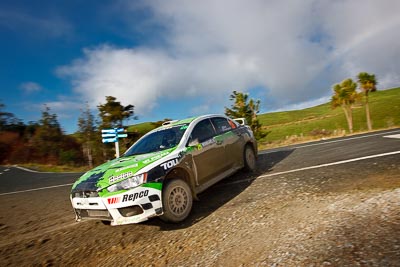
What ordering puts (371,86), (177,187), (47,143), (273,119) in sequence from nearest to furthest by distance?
(177,187), (371,86), (47,143), (273,119)

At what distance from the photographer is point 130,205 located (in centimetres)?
381

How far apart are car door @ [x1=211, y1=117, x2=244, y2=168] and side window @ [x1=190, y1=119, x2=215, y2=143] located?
0.16 m

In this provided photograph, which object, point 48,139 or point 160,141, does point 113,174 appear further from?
point 48,139

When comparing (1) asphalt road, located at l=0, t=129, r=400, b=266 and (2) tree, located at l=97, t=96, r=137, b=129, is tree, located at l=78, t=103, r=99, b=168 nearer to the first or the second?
(2) tree, located at l=97, t=96, r=137, b=129

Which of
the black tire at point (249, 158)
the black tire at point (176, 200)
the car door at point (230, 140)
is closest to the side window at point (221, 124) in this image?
the car door at point (230, 140)

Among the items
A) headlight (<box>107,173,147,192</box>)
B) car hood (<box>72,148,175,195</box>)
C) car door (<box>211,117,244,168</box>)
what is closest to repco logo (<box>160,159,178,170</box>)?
car hood (<box>72,148,175,195</box>)

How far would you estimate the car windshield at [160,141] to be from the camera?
16.4 ft

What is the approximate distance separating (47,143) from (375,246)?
49301mm

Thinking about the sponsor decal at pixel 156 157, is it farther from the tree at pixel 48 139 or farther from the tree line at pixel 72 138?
the tree at pixel 48 139

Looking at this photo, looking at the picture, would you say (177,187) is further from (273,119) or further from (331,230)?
(273,119)

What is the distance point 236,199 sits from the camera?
5.13 meters

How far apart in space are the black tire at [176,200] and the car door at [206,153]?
458 mm

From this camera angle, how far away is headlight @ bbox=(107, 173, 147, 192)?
3861 mm

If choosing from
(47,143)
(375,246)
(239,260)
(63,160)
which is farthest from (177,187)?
(47,143)
